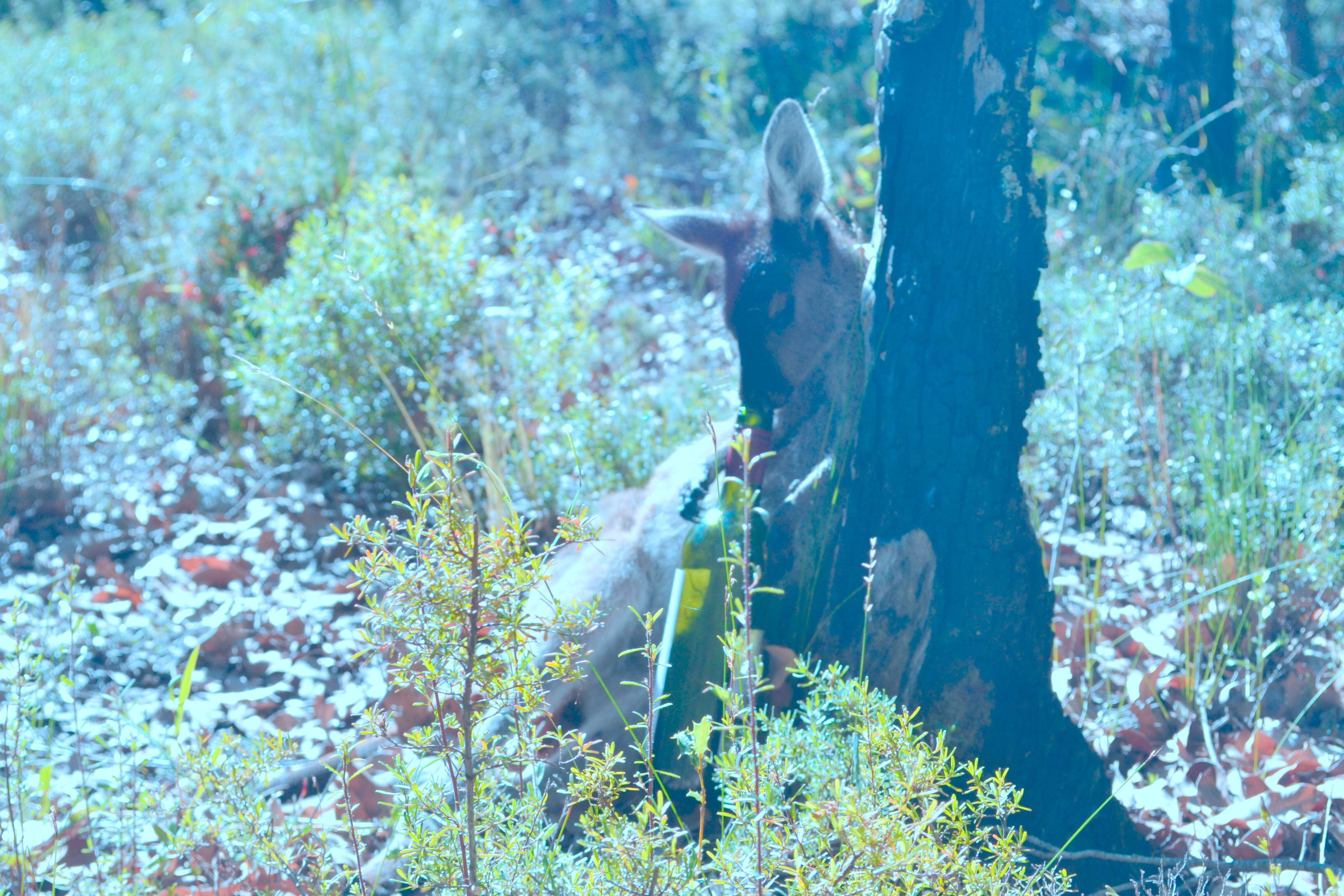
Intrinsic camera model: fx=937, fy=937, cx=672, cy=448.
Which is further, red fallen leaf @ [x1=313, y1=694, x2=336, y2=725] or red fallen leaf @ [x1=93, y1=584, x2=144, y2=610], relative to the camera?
red fallen leaf @ [x1=93, y1=584, x2=144, y2=610]

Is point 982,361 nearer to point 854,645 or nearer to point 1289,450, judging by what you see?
point 854,645

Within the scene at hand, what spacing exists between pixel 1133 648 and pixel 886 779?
200cm

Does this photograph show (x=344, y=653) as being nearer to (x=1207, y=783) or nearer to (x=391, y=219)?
(x=391, y=219)

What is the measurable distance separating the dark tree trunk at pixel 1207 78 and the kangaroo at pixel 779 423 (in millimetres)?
4405

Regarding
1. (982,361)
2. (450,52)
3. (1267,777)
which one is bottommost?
(1267,777)

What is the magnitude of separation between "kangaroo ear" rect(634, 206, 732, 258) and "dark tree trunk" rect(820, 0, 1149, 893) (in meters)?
0.90

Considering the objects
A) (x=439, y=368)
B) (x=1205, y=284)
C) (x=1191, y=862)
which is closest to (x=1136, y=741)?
(x=1191, y=862)

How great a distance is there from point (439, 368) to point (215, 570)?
4.69 feet

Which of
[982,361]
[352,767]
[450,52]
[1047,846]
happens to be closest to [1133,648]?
[1047,846]

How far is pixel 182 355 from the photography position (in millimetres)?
6203

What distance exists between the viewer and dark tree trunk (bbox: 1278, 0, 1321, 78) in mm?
6512

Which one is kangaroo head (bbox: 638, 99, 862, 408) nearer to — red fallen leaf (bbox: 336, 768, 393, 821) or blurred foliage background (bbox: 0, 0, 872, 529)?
blurred foliage background (bbox: 0, 0, 872, 529)

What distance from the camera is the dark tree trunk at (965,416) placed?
2256 millimetres

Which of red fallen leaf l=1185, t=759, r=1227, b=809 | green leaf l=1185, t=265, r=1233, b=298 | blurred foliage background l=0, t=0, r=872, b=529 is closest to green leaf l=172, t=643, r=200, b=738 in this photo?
blurred foliage background l=0, t=0, r=872, b=529
